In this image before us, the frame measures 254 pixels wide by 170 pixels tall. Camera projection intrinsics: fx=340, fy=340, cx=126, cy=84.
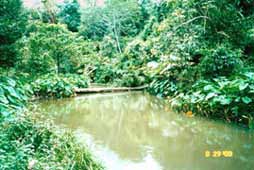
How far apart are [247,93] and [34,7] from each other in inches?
657

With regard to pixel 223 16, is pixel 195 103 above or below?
below

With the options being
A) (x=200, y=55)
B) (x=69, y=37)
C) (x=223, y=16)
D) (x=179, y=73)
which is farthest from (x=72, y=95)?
(x=223, y=16)

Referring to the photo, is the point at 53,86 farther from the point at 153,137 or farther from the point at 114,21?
the point at 114,21

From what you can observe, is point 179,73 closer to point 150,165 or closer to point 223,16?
point 223,16

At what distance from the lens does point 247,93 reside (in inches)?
246

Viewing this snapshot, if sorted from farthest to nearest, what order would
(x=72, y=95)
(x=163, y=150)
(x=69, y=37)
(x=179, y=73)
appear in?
(x=69, y=37), (x=72, y=95), (x=179, y=73), (x=163, y=150)

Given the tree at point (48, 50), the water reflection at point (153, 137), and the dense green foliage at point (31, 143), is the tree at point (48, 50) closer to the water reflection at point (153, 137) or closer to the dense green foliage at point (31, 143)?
the water reflection at point (153, 137)

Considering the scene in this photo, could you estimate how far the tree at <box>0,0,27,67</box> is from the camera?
8.93m

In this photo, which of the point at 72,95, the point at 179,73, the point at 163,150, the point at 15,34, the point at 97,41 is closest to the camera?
the point at 163,150

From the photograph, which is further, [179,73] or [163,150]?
[179,73]

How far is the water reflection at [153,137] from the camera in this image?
433 centimetres

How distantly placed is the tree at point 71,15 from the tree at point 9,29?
12425 millimetres
